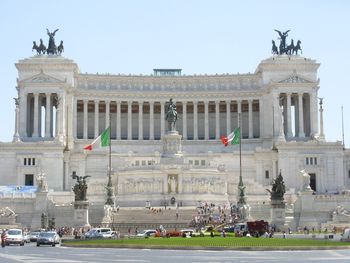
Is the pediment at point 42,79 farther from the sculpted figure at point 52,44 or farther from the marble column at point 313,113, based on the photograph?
the marble column at point 313,113

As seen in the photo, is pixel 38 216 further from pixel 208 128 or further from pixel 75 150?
pixel 208 128

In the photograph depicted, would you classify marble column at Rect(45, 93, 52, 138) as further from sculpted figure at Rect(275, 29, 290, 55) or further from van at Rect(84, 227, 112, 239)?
van at Rect(84, 227, 112, 239)

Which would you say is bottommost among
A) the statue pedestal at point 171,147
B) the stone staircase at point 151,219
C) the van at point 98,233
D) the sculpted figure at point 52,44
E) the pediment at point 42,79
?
the van at point 98,233

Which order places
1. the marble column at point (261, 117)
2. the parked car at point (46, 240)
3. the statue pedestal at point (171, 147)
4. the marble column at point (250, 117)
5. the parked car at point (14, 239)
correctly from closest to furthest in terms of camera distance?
1. the parked car at point (46, 240)
2. the parked car at point (14, 239)
3. the statue pedestal at point (171, 147)
4. the marble column at point (261, 117)
5. the marble column at point (250, 117)

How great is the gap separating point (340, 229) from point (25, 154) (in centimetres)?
5599

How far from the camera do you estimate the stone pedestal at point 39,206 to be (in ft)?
288

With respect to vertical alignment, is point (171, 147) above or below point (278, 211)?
above

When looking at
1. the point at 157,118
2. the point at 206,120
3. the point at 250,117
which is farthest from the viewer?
the point at 157,118

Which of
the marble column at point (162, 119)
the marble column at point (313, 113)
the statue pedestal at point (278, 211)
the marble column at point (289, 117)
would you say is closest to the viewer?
the statue pedestal at point (278, 211)

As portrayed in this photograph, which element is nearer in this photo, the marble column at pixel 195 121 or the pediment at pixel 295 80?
the pediment at pixel 295 80

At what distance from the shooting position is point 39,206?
8850cm

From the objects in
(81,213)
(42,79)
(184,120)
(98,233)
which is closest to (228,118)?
(184,120)

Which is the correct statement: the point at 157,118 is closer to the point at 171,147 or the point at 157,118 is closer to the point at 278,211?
the point at 171,147

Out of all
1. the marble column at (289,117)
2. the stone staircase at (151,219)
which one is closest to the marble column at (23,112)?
the stone staircase at (151,219)
